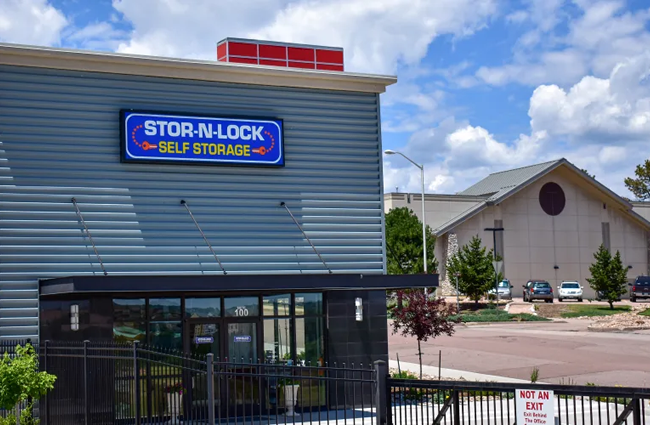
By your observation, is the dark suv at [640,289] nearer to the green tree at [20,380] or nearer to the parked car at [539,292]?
the parked car at [539,292]

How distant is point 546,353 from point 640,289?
110 ft

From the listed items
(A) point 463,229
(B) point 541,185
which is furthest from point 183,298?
(B) point 541,185

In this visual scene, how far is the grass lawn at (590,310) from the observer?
50.6 m

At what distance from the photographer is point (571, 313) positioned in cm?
5112

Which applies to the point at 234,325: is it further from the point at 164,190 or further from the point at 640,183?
the point at 640,183

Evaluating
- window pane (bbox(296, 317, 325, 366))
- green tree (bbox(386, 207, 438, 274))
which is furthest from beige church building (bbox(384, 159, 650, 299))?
window pane (bbox(296, 317, 325, 366))

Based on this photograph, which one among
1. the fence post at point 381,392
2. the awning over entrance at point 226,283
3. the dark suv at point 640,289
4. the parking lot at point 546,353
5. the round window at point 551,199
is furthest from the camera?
the round window at point 551,199

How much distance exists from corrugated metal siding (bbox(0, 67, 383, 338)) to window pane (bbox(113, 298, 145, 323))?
655mm

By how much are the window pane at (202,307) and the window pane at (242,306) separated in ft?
0.67

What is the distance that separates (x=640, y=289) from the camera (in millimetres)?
61844

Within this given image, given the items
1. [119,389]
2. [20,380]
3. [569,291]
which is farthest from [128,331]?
[569,291]

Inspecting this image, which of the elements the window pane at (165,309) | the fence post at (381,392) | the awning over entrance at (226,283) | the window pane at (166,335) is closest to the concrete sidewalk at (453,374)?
the awning over entrance at (226,283)

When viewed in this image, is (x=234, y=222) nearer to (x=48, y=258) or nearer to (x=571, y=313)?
(x=48, y=258)

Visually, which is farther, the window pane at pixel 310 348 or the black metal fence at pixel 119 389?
the window pane at pixel 310 348
